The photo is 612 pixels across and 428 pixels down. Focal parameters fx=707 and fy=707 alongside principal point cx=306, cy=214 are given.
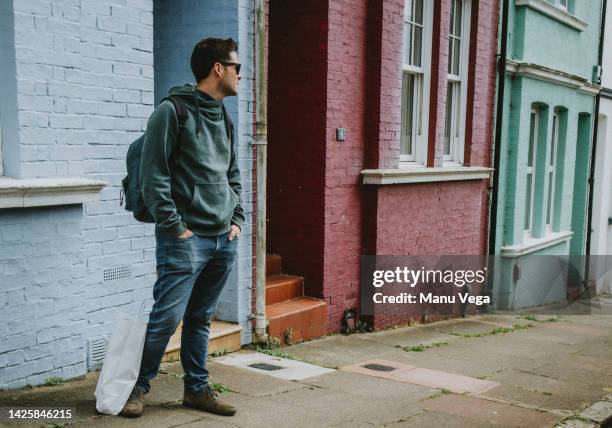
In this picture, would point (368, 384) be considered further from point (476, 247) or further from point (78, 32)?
point (476, 247)

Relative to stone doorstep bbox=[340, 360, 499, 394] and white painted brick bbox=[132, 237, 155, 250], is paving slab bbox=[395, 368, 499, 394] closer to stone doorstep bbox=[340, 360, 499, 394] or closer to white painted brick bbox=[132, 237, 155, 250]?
stone doorstep bbox=[340, 360, 499, 394]

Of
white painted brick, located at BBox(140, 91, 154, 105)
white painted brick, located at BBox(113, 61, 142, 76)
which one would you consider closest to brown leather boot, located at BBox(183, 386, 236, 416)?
white painted brick, located at BBox(140, 91, 154, 105)

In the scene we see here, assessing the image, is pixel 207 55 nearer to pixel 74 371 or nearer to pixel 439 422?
pixel 74 371

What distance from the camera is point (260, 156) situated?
646 centimetres

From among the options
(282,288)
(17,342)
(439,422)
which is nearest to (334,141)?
(282,288)

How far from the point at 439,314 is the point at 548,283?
4669 mm

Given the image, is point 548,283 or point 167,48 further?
point 548,283

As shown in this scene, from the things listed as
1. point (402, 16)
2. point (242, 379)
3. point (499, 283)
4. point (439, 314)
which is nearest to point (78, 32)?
point (242, 379)

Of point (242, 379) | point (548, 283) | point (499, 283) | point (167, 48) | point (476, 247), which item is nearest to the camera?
point (242, 379)

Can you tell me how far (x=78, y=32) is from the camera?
4812 millimetres

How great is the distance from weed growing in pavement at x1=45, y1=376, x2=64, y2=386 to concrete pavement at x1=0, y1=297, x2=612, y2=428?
5 centimetres

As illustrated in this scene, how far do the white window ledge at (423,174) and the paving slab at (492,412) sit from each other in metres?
2.99

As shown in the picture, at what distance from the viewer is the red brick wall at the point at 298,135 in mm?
Result: 7328

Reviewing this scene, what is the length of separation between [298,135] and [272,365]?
8.59 feet
